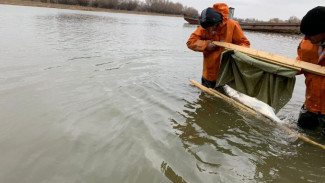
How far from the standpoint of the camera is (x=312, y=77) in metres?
3.42

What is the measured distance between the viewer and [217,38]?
495 cm

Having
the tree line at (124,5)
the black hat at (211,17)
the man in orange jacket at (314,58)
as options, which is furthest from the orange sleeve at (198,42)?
the tree line at (124,5)

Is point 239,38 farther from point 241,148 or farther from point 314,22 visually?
point 241,148

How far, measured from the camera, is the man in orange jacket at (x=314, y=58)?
3020mm

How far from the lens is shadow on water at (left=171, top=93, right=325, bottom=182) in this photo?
9.77 ft

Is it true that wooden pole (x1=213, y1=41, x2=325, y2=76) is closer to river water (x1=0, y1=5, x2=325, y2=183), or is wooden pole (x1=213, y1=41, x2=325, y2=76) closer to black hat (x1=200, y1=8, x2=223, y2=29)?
black hat (x1=200, y1=8, x2=223, y2=29)

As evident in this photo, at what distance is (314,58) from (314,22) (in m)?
0.66

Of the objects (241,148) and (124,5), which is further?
(124,5)

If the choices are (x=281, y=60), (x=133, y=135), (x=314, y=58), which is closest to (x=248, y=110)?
(x=281, y=60)

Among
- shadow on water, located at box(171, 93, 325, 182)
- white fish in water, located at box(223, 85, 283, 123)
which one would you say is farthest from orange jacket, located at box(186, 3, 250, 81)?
shadow on water, located at box(171, 93, 325, 182)

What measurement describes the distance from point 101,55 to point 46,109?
539 centimetres

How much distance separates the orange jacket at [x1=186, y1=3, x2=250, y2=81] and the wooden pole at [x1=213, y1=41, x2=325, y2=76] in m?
0.23

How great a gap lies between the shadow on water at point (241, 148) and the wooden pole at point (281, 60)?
1.20 m

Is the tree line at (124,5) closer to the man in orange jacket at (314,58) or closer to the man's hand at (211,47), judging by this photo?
the man's hand at (211,47)
